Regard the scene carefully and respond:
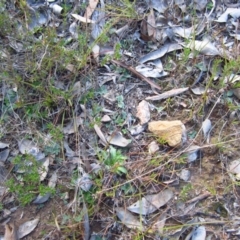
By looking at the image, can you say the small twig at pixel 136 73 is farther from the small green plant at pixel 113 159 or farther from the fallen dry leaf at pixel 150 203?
the fallen dry leaf at pixel 150 203

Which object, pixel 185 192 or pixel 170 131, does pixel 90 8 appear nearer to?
pixel 170 131

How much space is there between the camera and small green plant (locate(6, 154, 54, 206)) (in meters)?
1.80

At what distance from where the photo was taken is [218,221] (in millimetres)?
1825

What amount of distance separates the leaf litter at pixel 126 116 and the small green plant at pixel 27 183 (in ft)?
0.11

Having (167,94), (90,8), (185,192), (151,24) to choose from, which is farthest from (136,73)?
(185,192)

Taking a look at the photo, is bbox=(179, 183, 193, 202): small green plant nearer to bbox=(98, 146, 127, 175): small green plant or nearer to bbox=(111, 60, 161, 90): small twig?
bbox=(98, 146, 127, 175): small green plant

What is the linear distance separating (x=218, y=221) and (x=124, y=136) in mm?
552

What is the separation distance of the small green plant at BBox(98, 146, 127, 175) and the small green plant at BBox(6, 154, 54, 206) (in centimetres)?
26

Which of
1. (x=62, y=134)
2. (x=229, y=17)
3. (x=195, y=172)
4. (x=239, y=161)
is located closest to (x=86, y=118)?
(x=62, y=134)

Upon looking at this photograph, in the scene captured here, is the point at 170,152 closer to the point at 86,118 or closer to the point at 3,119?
the point at 86,118

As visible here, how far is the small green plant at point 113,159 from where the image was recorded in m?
1.87

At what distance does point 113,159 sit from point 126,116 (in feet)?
0.76

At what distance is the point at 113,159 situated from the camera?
6.28 ft

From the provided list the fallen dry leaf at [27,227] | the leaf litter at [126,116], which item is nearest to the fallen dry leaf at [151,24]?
the leaf litter at [126,116]
